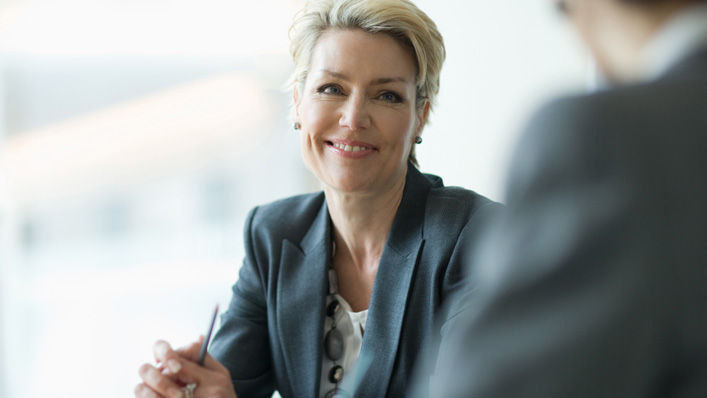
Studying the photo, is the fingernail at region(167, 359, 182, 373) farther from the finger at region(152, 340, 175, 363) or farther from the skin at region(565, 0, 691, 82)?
the skin at region(565, 0, 691, 82)

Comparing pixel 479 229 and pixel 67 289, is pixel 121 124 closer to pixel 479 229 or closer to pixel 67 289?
pixel 67 289

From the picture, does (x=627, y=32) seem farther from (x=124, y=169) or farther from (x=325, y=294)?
(x=124, y=169)

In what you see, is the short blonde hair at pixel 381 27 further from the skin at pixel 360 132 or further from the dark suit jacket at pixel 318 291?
the dark suit jacket at pixel 318 291

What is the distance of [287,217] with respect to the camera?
1829 millimetres

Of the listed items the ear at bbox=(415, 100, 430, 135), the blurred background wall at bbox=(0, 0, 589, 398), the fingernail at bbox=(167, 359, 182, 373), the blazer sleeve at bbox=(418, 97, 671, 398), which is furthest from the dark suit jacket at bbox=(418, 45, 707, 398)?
the blurred background wall at bbox=(0, 0, 589, 398)

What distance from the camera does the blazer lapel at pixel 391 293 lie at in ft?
4.94

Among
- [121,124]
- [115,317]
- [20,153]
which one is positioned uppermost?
[121,124]

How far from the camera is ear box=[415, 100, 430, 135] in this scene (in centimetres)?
180

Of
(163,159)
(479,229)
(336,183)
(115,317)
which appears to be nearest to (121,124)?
(163,159)

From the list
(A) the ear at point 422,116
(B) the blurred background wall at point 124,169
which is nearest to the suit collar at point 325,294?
(A) the ear at point 422,116

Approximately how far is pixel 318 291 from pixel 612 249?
1195 millimetres

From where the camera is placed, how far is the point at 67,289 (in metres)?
3.42

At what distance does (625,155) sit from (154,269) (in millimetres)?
3246

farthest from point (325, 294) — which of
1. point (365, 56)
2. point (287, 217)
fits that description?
point (365, 56)
